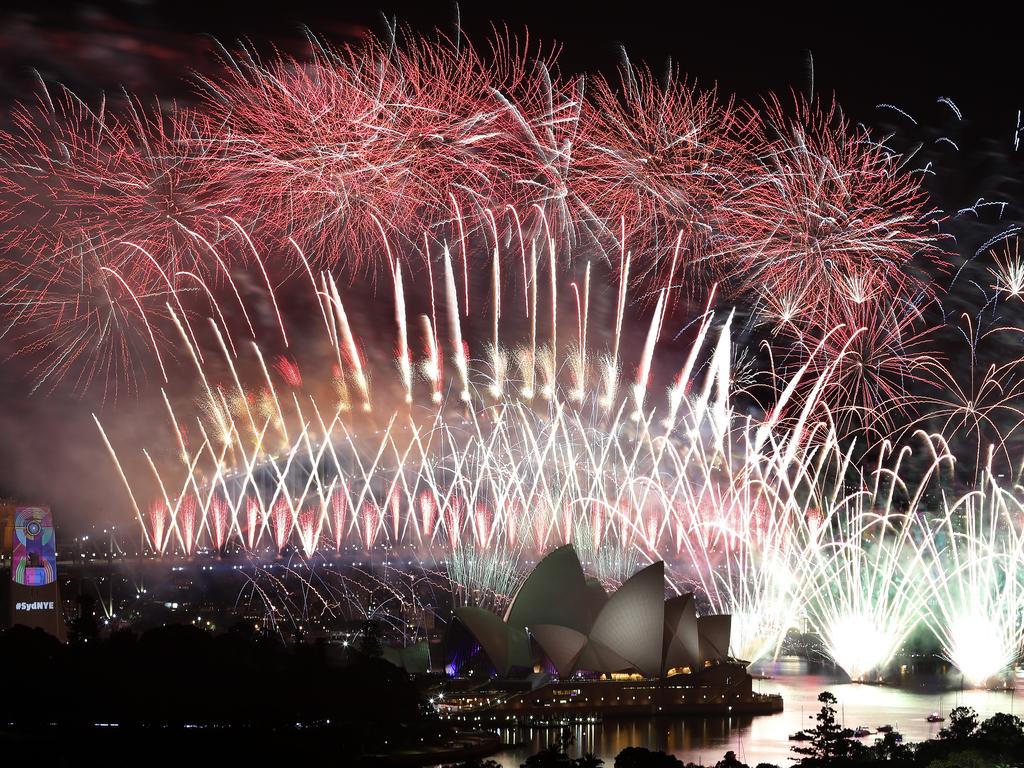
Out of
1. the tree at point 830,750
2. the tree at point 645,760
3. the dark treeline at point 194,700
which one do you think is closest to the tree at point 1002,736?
the tree at point 830,750

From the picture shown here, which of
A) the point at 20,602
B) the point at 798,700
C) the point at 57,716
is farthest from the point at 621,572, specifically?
the point at 57,716

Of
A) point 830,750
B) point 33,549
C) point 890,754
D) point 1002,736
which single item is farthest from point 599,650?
point 33,549

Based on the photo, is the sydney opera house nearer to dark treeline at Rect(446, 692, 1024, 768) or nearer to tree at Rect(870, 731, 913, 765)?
dark treeline at Rect(446, 692, 1024, 768)

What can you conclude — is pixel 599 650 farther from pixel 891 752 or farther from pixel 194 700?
pixel 194 700

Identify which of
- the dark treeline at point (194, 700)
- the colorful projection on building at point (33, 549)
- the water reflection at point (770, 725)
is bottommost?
the water reflection at point (770, 725)

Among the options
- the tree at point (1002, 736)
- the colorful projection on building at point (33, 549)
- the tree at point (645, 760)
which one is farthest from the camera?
the colorful projection on building at point (33, 549)

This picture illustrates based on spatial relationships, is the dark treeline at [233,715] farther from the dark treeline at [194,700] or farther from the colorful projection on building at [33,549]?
the colorful projection on building at [33,549]

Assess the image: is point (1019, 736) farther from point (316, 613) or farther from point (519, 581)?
point (316, 613)
